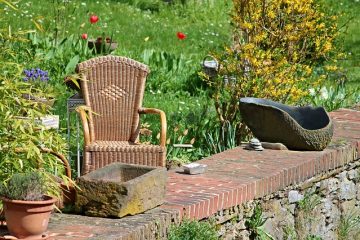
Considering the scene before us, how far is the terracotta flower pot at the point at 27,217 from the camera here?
16.4 ft

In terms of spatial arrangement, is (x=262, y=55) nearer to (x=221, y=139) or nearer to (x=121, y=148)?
(x=221, y=139)

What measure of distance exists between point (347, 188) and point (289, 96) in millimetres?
1061

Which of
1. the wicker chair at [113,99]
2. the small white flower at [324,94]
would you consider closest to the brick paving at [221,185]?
the wicker chair at [113,99]

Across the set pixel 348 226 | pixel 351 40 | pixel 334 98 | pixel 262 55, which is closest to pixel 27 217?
pixel 348 226

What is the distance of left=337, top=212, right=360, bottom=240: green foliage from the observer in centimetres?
755

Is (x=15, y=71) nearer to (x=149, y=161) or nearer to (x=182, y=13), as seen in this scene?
(x=149, y=161)

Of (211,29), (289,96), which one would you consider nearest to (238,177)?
(289,96)

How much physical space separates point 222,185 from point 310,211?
1.08 m

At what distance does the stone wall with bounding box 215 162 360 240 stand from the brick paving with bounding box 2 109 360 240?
0.07 metres

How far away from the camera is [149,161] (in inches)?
278

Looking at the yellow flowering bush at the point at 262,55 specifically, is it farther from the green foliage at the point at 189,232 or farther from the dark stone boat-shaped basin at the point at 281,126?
the green foliage at the point at 189,232

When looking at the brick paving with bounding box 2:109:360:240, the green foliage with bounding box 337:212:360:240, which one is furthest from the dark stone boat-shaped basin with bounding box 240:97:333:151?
the green foliage with bounding box 337:212:360:240

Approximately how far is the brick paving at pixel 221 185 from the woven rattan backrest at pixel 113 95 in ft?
2.49

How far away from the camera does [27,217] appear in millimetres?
5008
